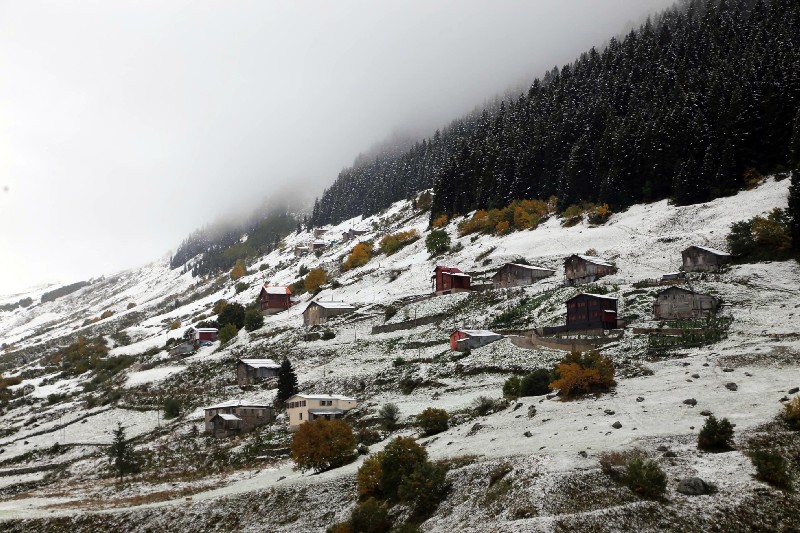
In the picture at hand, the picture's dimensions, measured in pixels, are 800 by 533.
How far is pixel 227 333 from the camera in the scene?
111 meters

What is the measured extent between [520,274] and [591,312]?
81.6 ft

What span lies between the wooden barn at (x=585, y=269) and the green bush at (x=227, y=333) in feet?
175

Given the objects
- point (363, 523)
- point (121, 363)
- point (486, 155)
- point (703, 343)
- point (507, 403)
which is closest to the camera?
point (363, 523)

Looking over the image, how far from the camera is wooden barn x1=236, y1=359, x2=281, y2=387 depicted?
8550 centimetres

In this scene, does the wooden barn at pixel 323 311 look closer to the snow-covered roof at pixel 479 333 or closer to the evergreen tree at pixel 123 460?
the snow-covered roof at pixel 479 333

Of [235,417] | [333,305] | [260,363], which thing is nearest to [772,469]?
[235,417]

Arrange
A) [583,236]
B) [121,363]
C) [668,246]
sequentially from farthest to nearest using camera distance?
[121,363] < [583,236] < [668,246]

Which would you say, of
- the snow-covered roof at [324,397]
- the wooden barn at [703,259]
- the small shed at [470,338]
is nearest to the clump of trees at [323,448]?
the snow-covered roof at [324,397]

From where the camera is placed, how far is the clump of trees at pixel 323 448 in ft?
167

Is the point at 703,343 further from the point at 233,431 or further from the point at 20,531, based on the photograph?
the point at 20,531

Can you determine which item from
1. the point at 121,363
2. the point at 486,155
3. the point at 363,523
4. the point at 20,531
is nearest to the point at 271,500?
the point at 363,523

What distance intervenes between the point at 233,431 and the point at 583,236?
59.8 metres

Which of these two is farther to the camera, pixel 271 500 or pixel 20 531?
pixel 20 531

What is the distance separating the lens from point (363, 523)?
3662 centimetres
